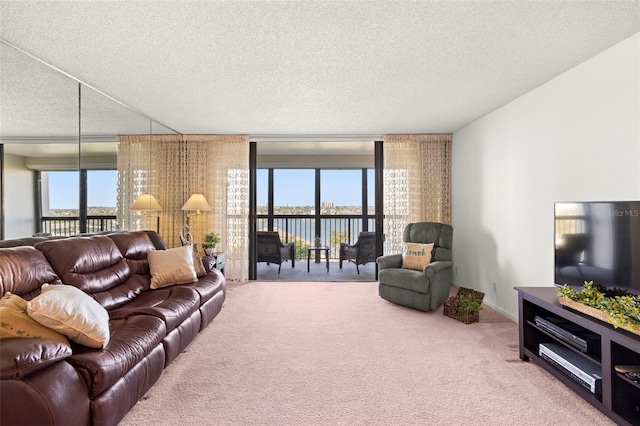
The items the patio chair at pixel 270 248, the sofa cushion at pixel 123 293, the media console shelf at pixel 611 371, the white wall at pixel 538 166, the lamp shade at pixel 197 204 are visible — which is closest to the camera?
the media console shelf at pixel 611 371

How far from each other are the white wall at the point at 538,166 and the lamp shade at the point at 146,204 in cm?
465

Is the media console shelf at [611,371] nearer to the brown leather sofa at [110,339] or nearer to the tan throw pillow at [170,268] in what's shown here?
the brown leather sofa at [110,339]

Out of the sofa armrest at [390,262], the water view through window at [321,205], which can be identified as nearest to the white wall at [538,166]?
the sofa armrest at [390,262]

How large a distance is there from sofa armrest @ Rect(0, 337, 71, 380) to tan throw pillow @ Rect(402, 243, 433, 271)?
3.58 meters

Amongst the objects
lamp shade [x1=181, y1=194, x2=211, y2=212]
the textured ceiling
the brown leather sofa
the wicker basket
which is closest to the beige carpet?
the wicker basket

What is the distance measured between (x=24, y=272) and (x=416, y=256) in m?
3.83

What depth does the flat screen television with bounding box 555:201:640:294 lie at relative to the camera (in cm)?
192

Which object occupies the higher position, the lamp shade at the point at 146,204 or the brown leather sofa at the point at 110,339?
the lamp shade at the point at 146,204

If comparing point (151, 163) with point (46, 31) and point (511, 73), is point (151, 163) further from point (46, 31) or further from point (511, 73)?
point (511, 73)

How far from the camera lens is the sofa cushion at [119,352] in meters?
1.53

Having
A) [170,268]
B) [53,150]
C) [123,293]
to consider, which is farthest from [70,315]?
[53,150]

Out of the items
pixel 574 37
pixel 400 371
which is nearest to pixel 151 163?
pixel 400 371

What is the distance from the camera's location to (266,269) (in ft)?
21.5

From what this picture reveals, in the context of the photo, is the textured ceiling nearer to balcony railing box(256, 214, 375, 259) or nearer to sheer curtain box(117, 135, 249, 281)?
sheer curtain box(117, 135, 249, 281)
